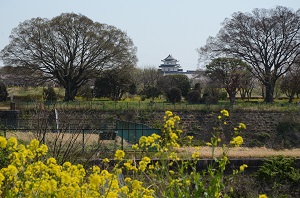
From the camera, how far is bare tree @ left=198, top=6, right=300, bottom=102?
40562 mm

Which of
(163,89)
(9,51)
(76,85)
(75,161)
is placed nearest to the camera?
(75,161)

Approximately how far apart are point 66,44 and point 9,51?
177 inches

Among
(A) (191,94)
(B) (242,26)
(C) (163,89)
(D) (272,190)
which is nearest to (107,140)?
(D) (272,190)

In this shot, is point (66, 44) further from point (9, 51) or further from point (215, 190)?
point (215, 190)

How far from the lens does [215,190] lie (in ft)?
16.3

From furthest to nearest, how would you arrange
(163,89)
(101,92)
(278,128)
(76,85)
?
(163,89), (101,92), (76,85), (278,128)

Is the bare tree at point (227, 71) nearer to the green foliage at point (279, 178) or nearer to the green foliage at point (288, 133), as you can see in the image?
the green foliage at point (288, 133)

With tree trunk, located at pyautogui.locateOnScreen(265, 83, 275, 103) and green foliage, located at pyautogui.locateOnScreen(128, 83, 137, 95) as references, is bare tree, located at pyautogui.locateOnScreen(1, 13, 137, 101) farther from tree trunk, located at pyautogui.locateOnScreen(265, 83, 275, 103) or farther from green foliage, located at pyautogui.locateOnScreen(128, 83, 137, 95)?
tree trunk, located at pyautogui.locateOnScreen(265, 83, 275, 103)

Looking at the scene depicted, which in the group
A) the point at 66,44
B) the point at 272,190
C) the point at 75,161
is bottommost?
the point at 272,190

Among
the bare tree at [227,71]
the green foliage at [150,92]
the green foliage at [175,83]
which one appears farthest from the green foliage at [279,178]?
the green foliage at [150,92]

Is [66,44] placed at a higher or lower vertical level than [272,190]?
higher

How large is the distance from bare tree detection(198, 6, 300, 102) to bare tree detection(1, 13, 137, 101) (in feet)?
27.5

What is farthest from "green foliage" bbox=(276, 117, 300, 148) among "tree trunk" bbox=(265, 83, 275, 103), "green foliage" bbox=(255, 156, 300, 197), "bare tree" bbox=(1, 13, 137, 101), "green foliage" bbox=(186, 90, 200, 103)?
"bare tree" bbox=(1, 13, 137, 101)

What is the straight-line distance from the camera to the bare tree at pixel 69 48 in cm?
3725
